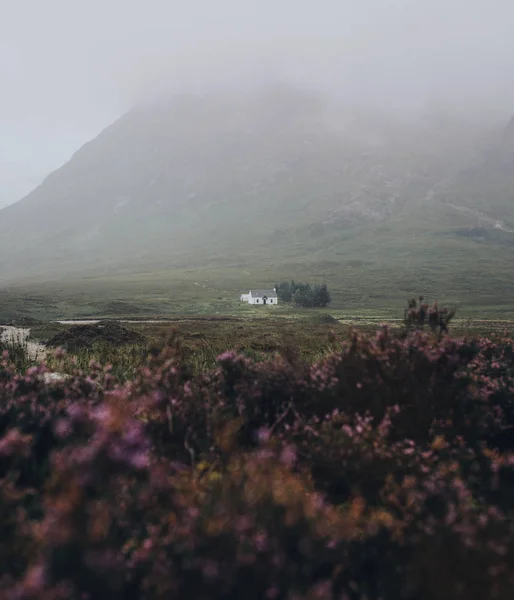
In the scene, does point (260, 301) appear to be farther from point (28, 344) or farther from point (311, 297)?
point (28, 344)

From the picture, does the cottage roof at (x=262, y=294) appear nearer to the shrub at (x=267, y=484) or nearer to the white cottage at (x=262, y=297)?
the white cottage at (x=262, y=297)

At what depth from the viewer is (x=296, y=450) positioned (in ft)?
15.6

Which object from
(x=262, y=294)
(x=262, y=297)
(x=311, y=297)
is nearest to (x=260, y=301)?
(x=262, y=297)

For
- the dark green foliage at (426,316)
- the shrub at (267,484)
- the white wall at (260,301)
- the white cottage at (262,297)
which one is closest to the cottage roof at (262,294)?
the white cottage at (262,297)

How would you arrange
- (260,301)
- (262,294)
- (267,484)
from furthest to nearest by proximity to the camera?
(262,294)
(260,301)
(267,484)

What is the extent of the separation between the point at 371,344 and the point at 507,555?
3536mm

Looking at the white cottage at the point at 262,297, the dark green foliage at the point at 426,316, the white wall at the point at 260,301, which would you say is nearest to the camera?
the dark green foliage at the point at 426,316

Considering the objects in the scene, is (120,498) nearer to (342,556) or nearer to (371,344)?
(342,556)

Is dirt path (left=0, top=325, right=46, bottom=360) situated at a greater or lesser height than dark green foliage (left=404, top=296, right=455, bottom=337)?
lesser

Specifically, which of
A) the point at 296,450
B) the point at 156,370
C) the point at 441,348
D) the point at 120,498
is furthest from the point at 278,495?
the point at 441,348

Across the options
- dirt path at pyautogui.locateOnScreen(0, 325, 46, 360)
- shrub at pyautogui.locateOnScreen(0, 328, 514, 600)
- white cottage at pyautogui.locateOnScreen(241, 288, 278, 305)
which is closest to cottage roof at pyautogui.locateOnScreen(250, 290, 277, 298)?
white cottage at pyautogui.locateOnScreen(241, 288, 278, 305)

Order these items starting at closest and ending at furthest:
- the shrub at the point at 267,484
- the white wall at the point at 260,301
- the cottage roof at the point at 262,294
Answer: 1. the shrub at the point at 267,484
2. the white wall at the point at 260,301
3. the cottage roof at the point at 262,294

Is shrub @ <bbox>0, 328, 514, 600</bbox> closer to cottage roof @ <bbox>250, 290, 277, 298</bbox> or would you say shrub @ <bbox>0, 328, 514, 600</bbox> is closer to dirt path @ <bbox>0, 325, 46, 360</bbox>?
dirt path @ <bbox>0, 325, 46, 360</bbox>

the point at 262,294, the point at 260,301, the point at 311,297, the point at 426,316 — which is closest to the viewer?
the point at 426,316
